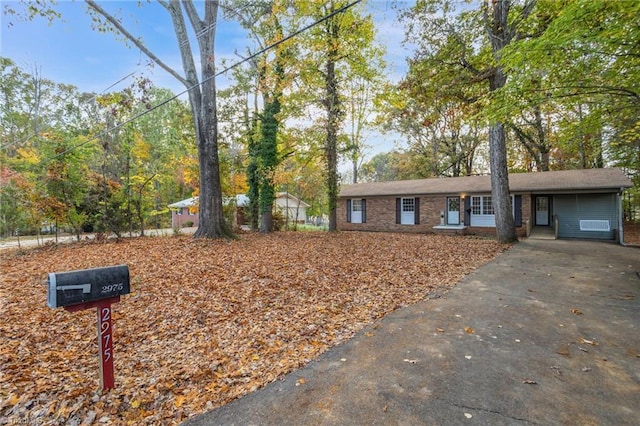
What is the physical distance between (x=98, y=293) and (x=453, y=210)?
1686cm

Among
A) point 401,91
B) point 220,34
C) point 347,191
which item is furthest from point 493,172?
point 220,34

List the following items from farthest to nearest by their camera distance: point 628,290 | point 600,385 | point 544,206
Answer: point 544,206 < point 628,290 < point 600,385

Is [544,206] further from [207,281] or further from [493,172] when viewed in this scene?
[207,281]

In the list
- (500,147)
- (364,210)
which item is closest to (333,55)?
(500,147)

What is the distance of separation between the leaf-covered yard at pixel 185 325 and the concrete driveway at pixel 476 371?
1.23ft

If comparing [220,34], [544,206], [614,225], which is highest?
[220,34]

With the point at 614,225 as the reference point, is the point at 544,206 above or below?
above

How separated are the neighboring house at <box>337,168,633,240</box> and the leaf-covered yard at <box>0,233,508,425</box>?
8.50 m

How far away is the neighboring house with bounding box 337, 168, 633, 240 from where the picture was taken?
518 inches

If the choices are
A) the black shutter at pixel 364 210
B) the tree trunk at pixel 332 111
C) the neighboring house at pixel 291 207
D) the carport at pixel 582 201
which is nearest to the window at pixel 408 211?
the black shutter at pixel 364 210

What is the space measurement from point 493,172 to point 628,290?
21.4 feet

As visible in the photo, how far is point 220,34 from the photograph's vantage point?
11.1 m

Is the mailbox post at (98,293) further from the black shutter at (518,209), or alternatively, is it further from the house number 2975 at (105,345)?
the black shutter at (518,209)

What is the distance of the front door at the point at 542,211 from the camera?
15.3 metres
